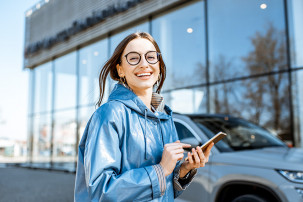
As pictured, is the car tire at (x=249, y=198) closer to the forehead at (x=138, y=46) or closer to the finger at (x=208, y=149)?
the finger at (x=208, y=149)

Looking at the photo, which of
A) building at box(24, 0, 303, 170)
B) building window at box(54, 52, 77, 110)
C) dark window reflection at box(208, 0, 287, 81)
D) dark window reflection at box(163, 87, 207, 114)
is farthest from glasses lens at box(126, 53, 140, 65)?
building window at box(54, 52, 77, 110)

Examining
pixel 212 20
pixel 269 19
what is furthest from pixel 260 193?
pixel 212 20

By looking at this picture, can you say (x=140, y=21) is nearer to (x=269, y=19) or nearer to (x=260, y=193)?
(x=269, y=19)

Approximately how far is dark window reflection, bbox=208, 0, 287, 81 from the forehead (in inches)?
262

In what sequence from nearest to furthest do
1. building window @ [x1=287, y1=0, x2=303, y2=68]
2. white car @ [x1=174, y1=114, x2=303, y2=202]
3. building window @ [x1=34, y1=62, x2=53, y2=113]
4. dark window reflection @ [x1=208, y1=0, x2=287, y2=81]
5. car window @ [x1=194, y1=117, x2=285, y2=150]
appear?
white car @ [x1=174, y1=114, x2=303, y2=202] < car window @ [x1=194, y1=117, x2=285, y2=150] < building window @ [x1=287, y1=0, x2=303, y2=68] < dark window reflection @ [x1=208, y1=0, x2=287, y2=81] < building window @ [x1=34, y1=62, x2=53, y2=113]

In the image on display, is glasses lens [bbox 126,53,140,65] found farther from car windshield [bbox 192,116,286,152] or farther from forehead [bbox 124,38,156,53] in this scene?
car windshield [bbox 192,116,286,152]

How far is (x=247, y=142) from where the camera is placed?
3.94m

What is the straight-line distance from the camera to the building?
7141 millimetres

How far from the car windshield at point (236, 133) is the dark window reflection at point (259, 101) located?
294 cm

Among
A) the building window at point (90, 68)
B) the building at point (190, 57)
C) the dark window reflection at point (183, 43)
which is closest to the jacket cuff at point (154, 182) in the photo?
the building at point (190, 57)

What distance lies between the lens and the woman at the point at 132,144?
110 cm

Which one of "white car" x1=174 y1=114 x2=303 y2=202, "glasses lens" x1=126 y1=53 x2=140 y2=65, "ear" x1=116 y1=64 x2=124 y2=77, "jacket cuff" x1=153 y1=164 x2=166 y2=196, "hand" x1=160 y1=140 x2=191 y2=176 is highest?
"glasses lens" x1=126 y1=53 x2=140 y2=65

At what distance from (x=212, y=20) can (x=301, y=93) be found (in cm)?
346

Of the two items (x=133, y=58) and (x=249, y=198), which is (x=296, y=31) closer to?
(x=249, y=198)
